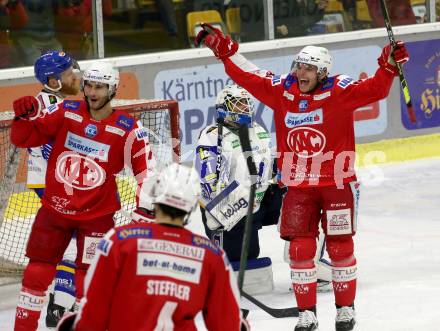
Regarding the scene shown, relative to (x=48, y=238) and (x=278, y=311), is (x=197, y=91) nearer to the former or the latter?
(x=278, y=311)

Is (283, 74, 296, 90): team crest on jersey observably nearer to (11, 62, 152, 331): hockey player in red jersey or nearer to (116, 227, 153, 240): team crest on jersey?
(11, 62, 152, 331): hockey player in red jersey

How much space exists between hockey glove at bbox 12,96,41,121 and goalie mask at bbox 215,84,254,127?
4.36ft

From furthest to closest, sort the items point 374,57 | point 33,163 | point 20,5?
point 374,57 → point 20,5 → point 33,163

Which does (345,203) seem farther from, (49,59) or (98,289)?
(98,289)

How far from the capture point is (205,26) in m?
5.82

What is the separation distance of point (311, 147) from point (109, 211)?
1.02m

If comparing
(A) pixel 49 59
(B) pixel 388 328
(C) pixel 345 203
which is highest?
(A) pixel 49 59

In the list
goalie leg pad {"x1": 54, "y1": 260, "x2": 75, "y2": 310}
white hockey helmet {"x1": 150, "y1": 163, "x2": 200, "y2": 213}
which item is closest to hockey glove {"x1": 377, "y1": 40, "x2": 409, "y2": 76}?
goalie leg pad {"x1": 54, "y1": 260, "x2": 75, "y2": 310}

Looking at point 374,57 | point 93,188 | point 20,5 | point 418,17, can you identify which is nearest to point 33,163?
point 93,188

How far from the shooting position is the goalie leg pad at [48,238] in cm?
521

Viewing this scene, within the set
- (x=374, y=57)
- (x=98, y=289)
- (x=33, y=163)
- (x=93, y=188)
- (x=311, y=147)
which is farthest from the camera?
(x=374, y=57)

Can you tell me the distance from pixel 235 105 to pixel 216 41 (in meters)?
0.46

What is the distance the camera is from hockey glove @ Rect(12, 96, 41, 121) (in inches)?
200

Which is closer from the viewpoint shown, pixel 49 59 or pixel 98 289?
pixel 98 289
